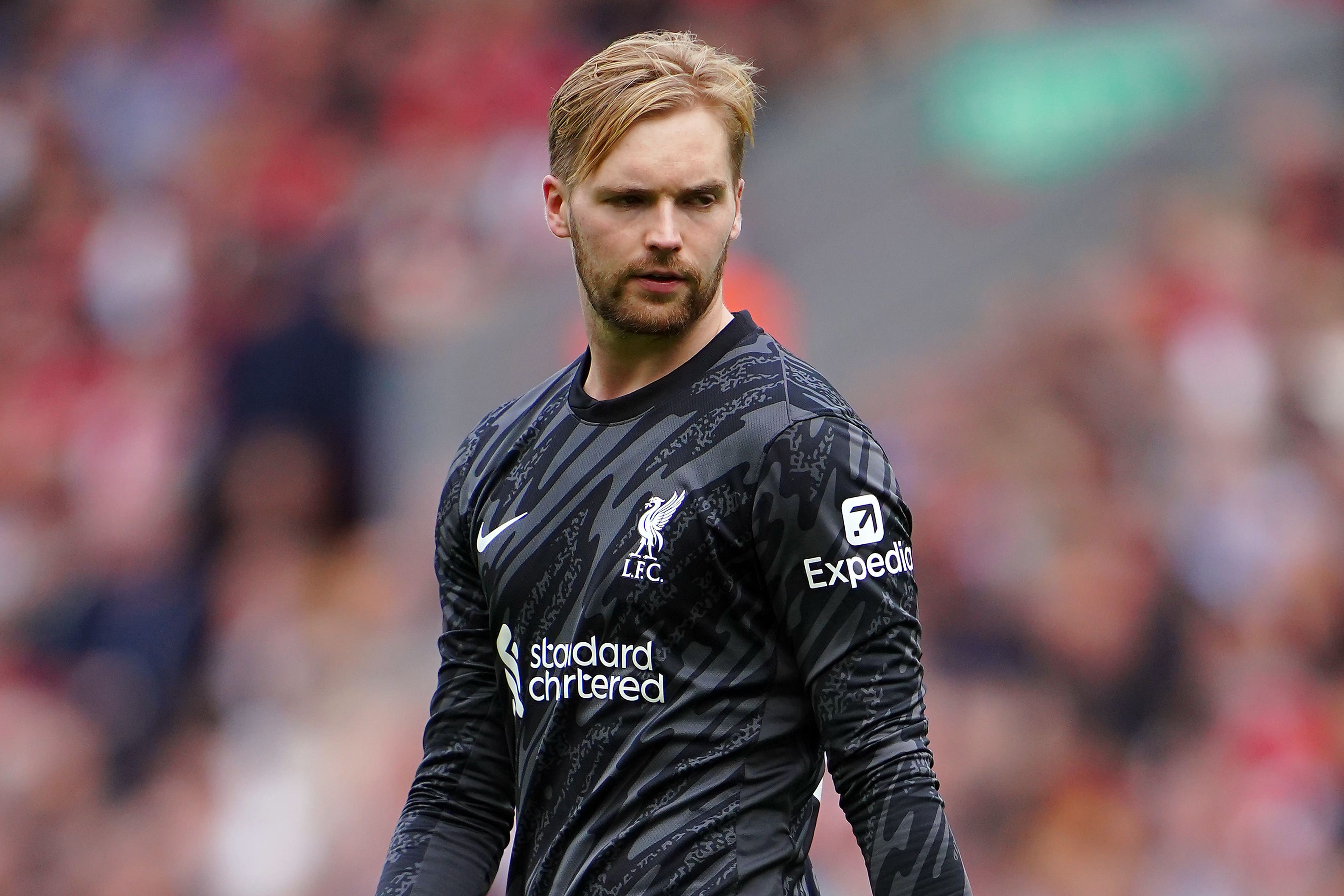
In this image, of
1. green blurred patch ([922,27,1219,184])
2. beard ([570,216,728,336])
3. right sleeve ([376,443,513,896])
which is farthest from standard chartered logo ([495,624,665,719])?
green blurred patch ([922,27,1219,184])

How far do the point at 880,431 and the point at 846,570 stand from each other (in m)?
5.34

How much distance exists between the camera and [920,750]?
7.62 feet

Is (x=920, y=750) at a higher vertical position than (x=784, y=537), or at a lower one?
lower

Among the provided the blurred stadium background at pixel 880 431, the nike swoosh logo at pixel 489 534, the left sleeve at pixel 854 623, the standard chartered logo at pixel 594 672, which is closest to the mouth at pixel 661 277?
the left sleeve at pixel 854 623

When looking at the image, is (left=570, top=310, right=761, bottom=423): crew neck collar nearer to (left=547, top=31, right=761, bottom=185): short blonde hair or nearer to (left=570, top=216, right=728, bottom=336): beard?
(left=570, top=216, right=728, bottom=336): beard

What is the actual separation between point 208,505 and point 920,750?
615 cm

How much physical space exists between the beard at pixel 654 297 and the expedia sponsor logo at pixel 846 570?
1.34 ft

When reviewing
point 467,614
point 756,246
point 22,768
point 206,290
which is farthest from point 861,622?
point 206,290

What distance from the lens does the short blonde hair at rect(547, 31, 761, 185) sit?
2.45 metres

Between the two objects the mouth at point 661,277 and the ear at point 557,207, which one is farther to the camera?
the ear at point 557,207

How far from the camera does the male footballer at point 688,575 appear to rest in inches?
91.6

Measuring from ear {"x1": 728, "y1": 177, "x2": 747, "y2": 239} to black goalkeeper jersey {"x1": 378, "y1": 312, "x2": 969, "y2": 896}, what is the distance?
0.14 m

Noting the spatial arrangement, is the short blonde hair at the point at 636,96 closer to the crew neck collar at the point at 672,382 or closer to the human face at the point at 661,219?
the human face at the point at 661,219

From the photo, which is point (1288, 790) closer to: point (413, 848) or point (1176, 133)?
point (1176, 133)
